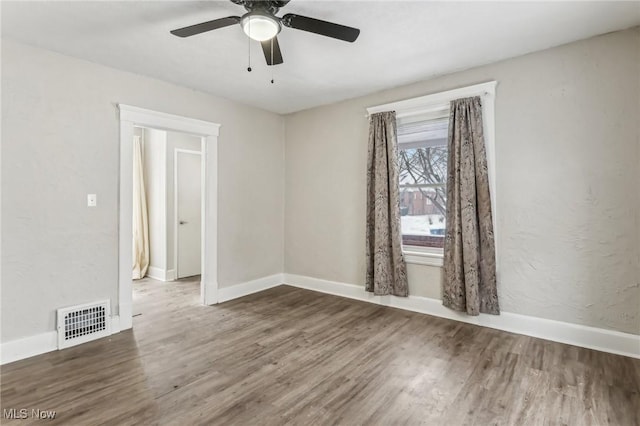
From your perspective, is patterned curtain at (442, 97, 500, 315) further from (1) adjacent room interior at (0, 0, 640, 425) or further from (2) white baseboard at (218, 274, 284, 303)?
(2) white baseboard at (218, 274, 284, 303)

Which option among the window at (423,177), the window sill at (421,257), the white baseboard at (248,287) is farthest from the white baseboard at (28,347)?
the window at (423,177)

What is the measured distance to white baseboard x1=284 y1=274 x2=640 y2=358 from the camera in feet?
8.82

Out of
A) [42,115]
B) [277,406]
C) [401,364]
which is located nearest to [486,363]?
[401,364]

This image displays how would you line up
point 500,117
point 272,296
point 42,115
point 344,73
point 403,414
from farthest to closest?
1. point 272,296
2. point 344,73
3. point 500,117
4. point 42,115
5. point 403,414

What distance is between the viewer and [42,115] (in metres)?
2.82

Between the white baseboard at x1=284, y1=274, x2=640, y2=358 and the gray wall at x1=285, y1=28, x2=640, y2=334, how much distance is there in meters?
0.07

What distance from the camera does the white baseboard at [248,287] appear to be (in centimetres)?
423

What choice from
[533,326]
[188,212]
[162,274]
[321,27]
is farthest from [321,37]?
[162,274]

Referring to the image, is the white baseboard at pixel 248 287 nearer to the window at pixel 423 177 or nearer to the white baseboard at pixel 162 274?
the white baseboard at pixel 162 274

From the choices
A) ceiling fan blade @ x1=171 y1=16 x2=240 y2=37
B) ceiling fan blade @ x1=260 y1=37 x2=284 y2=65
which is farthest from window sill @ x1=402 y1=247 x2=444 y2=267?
ceiling fan blade @ x1=171 y1=16 x2=240 y2=37

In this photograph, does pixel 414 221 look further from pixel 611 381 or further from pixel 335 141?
pixel 611 381

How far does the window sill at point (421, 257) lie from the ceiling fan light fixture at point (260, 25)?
110 inches

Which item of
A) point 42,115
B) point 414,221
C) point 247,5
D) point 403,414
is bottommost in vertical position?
point 403,414

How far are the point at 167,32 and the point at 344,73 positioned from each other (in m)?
1.75
